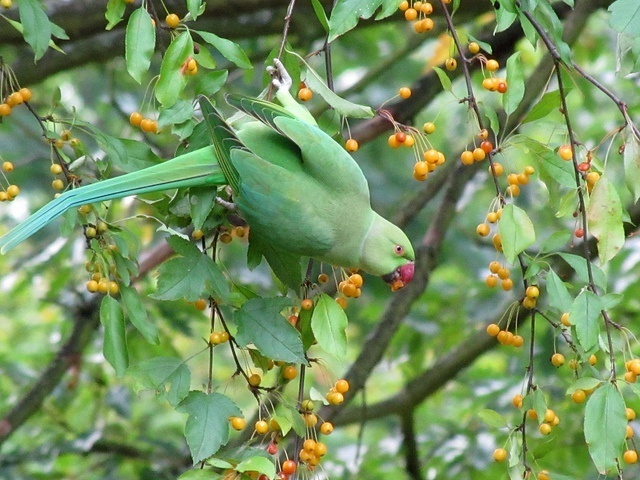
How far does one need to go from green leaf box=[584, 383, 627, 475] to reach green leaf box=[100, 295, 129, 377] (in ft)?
3.39

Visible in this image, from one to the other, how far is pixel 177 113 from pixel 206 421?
690 mm

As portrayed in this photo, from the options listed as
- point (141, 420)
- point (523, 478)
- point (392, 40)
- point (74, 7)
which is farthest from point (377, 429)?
point (523, 478)

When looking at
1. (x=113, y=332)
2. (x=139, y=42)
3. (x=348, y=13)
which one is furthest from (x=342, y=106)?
(x=113, y=332)

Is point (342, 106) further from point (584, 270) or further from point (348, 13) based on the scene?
point (584, 270)

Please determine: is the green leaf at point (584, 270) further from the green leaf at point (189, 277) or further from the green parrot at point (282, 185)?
the green leaf at point (189, 277)

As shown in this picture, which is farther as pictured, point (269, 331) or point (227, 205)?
point (227, 205)

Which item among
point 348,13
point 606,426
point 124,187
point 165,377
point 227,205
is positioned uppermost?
point 348,13

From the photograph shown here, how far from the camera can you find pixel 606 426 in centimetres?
188

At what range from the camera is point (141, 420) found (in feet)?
16.5

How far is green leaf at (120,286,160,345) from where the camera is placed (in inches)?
83.4

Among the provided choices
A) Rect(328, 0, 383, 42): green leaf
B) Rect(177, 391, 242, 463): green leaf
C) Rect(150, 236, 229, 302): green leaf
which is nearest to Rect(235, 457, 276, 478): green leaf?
Rect(177, 391, 242, 463): green leaf

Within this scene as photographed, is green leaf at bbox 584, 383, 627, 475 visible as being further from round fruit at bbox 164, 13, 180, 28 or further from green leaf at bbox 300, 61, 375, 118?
round fruit at bbox 164, 13, 180, 28

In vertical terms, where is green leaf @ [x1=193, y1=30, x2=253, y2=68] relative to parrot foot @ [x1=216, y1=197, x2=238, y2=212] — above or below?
above

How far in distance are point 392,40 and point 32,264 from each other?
2462mm
